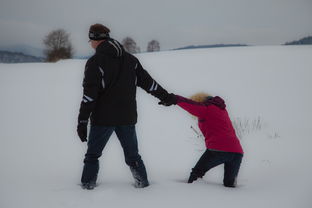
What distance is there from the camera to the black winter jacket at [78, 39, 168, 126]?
3146 millimetres

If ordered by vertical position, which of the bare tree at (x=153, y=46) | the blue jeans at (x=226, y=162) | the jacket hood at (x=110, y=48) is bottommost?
the blue jeans at (x=226, y=162)

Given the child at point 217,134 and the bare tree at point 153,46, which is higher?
the bare tree at point 153,46

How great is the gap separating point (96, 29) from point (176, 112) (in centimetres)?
624

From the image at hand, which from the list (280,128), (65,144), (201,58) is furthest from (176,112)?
(201,58)

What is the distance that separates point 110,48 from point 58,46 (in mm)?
47826

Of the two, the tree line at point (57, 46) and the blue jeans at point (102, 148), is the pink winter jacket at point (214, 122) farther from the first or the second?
the tree line at point (57, 46)

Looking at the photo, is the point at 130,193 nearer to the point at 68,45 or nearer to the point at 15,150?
the point at 15,150

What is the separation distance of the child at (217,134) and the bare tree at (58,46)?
46.2 meters

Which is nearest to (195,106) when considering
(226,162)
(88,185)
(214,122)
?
(214,122)

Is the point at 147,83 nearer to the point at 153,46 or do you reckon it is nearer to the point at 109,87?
the point at 109,87

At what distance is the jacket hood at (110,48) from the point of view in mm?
3219

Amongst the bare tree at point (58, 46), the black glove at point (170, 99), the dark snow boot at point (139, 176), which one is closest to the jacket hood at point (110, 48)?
the black glove at point (170, 99)

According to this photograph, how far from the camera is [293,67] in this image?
14.3 metres

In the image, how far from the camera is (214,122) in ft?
11.4
